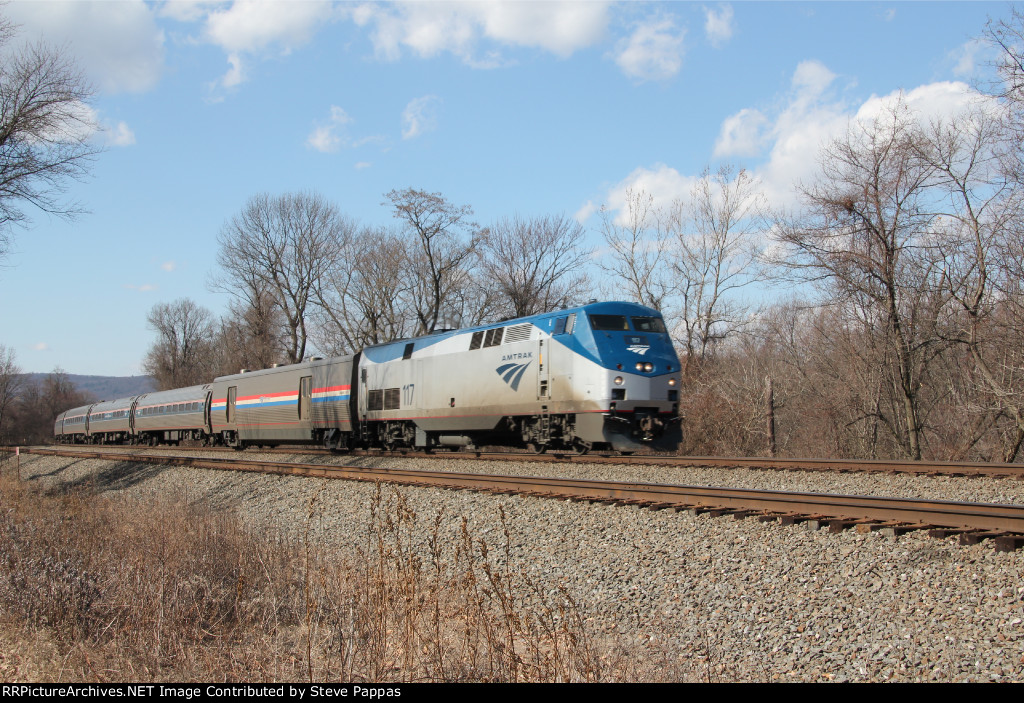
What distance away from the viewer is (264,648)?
5.60 meters

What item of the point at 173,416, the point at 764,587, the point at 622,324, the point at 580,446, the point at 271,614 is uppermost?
the point at 622,324

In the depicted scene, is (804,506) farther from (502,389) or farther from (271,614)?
(502,389)

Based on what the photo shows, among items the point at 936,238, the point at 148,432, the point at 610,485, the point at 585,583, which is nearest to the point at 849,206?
the point at 936,238

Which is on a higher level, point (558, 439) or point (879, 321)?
point (879, 321)

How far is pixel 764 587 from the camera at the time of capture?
605cm

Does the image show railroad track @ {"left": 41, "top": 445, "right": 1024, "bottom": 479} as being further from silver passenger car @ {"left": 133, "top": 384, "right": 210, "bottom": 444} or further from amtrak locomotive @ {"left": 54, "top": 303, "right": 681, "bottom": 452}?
silver passenger car @ {"left": 133, "top": 384, "right": 210, "bottom": 444}

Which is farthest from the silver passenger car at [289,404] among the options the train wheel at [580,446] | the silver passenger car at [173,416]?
the train wheel at [580,446]

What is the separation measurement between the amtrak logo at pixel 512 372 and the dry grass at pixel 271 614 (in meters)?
7.24

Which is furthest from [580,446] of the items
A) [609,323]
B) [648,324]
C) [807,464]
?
[807,464]

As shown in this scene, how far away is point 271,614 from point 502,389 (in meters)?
10.4

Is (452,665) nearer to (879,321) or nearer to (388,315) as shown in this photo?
(879,321)

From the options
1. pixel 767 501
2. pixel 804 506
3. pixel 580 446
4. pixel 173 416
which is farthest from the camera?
pixel 173 416

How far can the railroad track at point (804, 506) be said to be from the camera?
659 cm

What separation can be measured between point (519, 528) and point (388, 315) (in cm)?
3817
